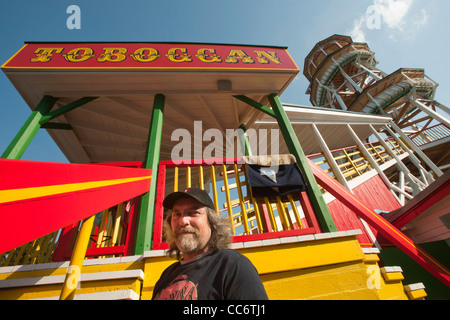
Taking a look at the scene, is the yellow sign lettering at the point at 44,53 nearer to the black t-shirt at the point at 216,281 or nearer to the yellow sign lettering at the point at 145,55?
the yellow sign lettering at the point at 145,55

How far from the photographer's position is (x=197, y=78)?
417cm

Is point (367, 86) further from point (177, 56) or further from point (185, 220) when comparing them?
point (185, 220)

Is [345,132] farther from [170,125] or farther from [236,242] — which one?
[236,242]

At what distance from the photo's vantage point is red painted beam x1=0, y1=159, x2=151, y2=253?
0.69 meters

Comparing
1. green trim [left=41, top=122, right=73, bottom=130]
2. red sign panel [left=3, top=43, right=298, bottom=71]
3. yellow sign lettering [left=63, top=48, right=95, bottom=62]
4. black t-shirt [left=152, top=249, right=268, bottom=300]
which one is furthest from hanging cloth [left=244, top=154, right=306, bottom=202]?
green trim [left=41, top=122, right=73, bottom=130]

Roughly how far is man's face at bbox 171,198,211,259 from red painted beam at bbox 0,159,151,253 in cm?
57

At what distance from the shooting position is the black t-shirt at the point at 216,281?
998 mm

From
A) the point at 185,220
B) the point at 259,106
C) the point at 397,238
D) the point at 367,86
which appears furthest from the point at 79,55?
the point at 367,86

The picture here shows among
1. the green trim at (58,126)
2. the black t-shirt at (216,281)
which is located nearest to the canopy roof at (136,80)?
the green trim at (58,126)

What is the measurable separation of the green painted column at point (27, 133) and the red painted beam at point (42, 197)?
291 centimetres

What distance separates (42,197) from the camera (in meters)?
0.80

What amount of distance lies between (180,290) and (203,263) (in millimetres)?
194
